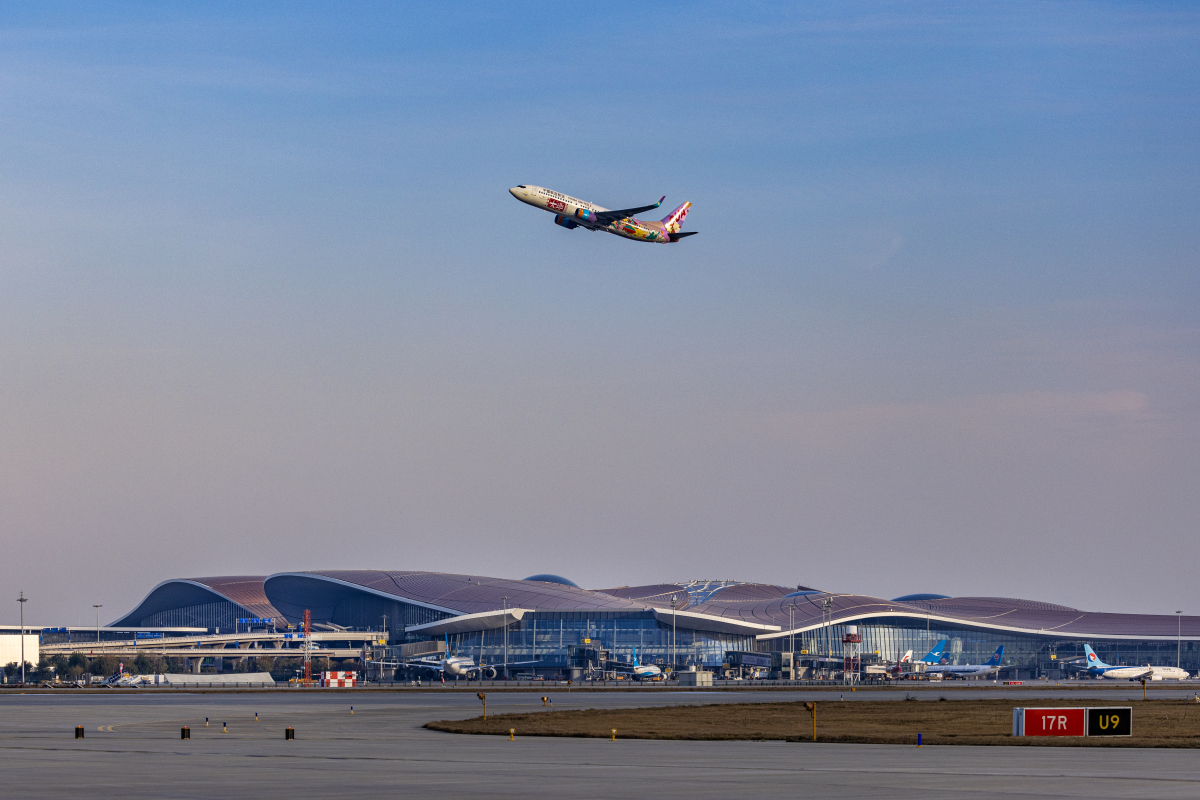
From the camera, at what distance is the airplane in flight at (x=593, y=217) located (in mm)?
88812

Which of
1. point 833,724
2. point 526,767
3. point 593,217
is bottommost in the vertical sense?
point 833,724

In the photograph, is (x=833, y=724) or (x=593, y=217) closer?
(x=833, y=724)

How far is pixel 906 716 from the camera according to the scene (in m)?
70.8

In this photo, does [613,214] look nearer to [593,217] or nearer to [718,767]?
[593,217]

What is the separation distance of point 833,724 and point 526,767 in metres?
28.6

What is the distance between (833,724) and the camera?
6278 cm

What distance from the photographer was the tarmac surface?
30.1 m

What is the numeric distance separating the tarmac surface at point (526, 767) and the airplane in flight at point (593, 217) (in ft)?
132

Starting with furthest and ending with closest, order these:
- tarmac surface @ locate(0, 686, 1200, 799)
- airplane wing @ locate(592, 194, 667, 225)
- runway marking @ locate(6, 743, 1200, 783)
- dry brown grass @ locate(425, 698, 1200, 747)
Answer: airplane wing @ locate(592, 194, 667, 225)
dry brown grass @ locate(425, 698, 1200, 747)
runway marking @ locate(6, 743, 1200, 783)
tarmac surface @ locate(0, 686, 1200, 799)

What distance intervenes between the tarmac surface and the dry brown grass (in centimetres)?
328

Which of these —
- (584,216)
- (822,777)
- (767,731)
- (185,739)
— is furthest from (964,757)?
(584,216)

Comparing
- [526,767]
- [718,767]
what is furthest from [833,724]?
[526,767]

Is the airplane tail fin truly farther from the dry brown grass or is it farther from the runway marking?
the runway marking

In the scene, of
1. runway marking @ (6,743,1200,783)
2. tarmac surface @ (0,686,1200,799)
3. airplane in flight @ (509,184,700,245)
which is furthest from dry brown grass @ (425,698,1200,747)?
airplane in flight @ (509,184,700,245)
